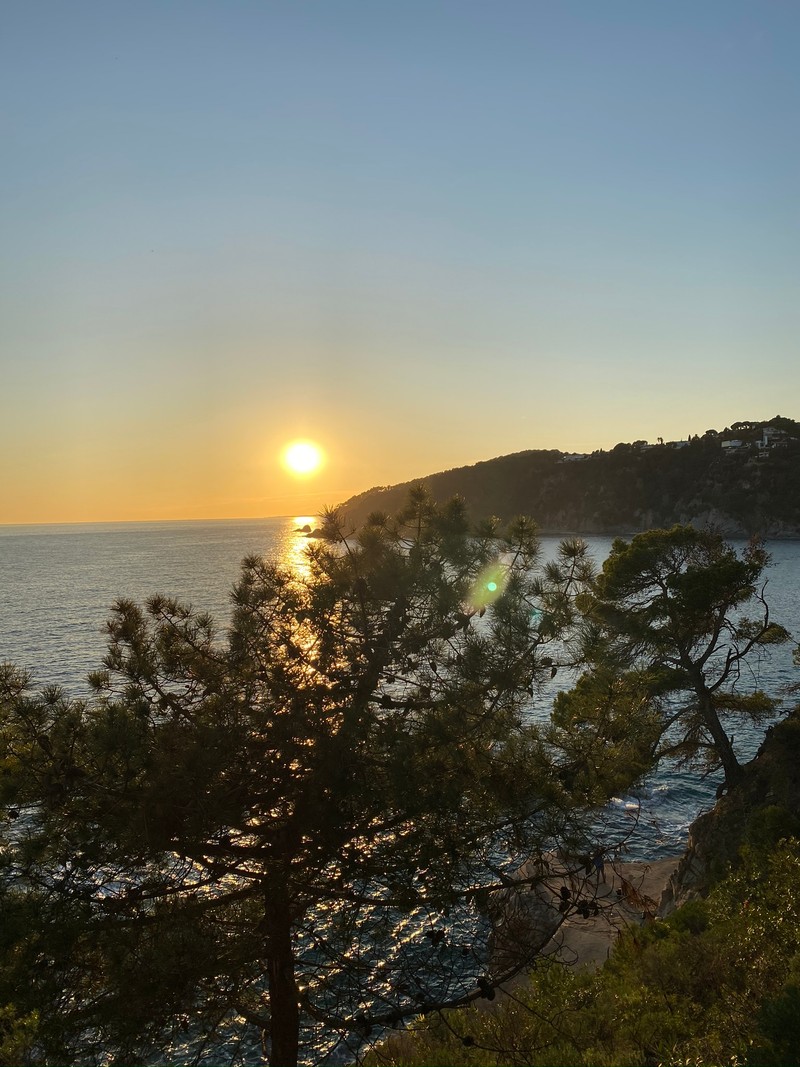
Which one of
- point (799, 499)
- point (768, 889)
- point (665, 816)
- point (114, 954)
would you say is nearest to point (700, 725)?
point (665, 816)

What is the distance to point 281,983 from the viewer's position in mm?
7832

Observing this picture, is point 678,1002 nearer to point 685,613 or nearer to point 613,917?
point 613,917

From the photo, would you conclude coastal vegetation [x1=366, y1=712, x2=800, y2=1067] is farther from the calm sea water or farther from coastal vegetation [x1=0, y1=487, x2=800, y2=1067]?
the calm sea water

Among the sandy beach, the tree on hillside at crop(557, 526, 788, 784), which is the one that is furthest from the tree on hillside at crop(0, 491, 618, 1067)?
the tree on hillside at crop(557, 526, 788, 784)

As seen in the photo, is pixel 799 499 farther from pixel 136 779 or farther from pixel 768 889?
pixel 136 779

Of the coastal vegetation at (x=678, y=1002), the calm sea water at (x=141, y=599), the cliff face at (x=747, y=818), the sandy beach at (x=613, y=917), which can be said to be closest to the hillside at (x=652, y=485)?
the calm sea water at (x=141, y=599)

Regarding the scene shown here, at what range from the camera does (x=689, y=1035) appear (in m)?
8.67

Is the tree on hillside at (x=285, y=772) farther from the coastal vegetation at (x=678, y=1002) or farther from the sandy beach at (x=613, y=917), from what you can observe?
the sandy beach at (x=613, y=917)

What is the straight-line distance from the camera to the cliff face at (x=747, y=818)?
1528 centimetres

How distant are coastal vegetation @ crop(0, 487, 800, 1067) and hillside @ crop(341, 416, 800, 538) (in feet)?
284

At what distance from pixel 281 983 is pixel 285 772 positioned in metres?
2.43

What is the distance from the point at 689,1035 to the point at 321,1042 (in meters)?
7.66

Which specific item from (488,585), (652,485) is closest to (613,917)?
(488,585)

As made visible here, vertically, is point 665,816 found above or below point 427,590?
below
